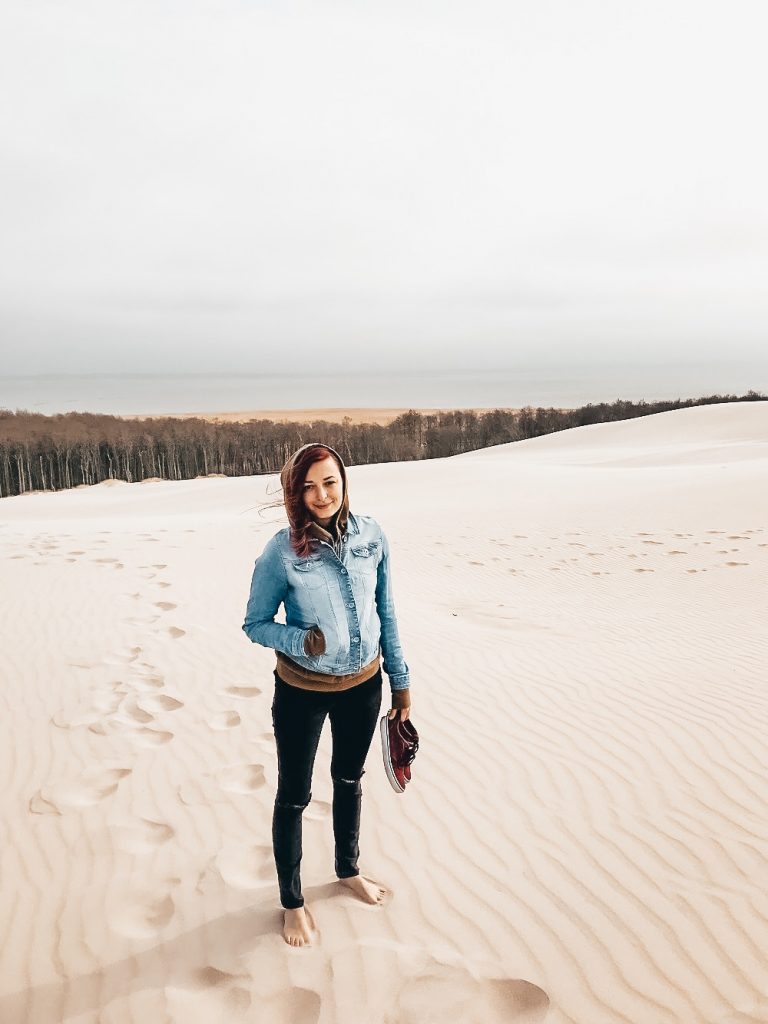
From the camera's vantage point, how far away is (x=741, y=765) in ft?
15.7

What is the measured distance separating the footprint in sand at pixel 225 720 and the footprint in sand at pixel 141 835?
4.31 ft

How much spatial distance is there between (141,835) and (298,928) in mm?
1366

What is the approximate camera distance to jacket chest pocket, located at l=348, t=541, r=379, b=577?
115 inches

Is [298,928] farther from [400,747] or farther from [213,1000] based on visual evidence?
[400,747]

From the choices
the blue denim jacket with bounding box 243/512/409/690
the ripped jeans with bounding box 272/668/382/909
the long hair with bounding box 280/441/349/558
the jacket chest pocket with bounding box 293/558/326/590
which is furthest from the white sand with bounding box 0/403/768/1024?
the long hair with bounding box 280/441/349/558

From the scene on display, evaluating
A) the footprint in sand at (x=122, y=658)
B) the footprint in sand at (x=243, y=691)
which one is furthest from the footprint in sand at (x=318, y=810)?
the footprint in sand at (x=122, y=658)

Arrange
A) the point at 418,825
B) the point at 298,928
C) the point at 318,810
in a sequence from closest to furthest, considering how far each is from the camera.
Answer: the point at 298,928
the point at 418,825
the point at 318,810

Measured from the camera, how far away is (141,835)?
4016 mm

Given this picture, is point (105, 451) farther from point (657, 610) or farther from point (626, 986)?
point (626, 986)

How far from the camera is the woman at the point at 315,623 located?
2.84m

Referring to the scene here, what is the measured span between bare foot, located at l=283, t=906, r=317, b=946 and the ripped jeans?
1.4 inches

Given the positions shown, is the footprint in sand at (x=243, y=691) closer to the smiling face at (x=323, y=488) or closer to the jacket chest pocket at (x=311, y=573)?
the jacket chest pocket at (x=311, y=573)

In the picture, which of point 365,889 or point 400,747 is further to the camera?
point 365,889

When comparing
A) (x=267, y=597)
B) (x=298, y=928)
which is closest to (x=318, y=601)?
(x=267, y=597)
